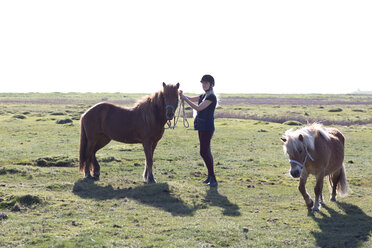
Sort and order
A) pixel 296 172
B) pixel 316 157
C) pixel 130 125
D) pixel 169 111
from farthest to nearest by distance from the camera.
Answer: pixel 130 125, pixel 169 111, pixel 316 157, pixel 296 172

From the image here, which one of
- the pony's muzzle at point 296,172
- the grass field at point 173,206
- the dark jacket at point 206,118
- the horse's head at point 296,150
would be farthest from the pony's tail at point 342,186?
the dark jacket at point 206,118

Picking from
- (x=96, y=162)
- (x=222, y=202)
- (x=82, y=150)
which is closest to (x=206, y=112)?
(x=222, y=202)

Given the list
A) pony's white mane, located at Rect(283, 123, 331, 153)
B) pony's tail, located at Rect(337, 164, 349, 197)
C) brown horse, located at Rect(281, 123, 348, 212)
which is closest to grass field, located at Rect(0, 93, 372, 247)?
pony's tail, located at Rect(337, 164, 349, 197)

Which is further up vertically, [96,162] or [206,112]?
[206,112]

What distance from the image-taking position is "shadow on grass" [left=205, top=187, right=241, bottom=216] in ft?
29.1

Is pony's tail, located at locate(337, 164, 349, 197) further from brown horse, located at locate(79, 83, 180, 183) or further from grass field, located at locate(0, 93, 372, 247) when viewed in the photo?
brown horse, located at locate(79, 83, 180, 183)

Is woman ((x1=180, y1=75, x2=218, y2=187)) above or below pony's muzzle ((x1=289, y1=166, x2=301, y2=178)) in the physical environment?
above

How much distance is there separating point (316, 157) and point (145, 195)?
416 centimetres

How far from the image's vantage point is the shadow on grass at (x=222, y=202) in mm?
8859

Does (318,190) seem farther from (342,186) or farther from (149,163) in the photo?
(149,163)

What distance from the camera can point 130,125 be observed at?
11.6 m

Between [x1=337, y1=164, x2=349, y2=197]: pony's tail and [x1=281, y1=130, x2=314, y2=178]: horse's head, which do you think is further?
[x1=337, y1=164, x2=349, y2=197]: pony's tail

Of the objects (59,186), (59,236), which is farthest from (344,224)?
(59,186)
